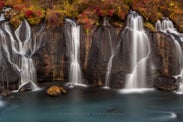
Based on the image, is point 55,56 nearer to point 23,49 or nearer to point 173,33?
point 23,49

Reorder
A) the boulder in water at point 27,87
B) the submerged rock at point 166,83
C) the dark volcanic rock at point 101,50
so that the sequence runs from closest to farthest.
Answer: the submerged rock at point 166,83 < the boulder in water at point 27,87 < the dark volcanic rock at point 101,50

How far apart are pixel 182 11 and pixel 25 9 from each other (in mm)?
11543

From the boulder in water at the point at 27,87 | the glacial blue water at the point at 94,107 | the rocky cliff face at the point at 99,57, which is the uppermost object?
the rocky cliff face at the point at 99,57

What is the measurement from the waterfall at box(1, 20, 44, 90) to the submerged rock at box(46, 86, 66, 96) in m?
1.94

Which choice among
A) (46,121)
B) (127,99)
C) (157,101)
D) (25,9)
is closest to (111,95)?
(127,99)

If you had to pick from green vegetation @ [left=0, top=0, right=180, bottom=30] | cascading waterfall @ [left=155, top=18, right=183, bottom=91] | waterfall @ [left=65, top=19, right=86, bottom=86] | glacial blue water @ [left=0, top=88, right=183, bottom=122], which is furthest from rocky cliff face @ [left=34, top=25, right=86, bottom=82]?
cascading waterfall @ [left=155, top=18, right=183, bottom=91]

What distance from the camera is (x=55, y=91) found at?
26.0 meters

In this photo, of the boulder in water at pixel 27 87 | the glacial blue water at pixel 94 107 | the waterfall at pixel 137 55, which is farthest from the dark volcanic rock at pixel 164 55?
the boulder in water at pixel 27 87

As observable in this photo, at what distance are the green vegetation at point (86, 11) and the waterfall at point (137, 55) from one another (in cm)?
93

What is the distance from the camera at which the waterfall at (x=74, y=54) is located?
2870 cm

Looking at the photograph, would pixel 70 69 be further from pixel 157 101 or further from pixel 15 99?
pixel 157 101

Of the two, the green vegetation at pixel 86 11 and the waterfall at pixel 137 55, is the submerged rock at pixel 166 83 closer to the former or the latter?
the waterfall at pixel 137 55

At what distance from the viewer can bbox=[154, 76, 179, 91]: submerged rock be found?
26797 millimetres

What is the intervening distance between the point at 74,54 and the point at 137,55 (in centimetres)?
437
